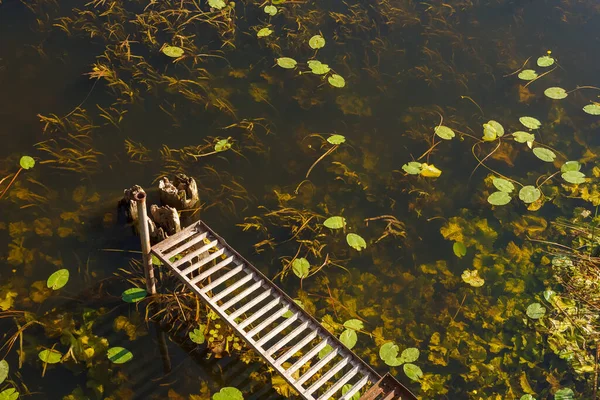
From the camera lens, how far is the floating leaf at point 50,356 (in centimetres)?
419

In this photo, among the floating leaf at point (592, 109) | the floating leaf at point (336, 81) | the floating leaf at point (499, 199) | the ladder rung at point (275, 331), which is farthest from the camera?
the floating leaf at point (592, 109)

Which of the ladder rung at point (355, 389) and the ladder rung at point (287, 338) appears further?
the ladder rung at point (287, 338)

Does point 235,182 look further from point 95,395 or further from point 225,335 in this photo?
point 95,395

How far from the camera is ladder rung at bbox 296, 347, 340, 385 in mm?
3953

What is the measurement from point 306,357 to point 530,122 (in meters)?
3.70

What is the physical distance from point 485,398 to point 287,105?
3.20 m

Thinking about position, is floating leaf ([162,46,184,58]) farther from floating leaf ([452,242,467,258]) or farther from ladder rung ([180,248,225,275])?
floating leaf ([452,242,467,258])

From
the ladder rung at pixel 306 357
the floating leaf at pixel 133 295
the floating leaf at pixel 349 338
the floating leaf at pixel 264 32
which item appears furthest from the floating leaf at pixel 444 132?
the floating leaf at pixel 133 295

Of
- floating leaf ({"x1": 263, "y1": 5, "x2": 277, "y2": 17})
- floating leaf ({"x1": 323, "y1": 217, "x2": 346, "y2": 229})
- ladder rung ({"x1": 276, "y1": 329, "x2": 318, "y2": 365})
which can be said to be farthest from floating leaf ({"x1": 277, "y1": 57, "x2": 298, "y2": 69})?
ladder rung ({"x1": 276, "y1": 329, "x2": 318, "y2": 365})

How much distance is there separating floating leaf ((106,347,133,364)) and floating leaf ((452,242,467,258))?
272 centimetres

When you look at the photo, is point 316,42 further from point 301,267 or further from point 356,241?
point 301,267

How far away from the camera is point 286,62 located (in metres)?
6.46

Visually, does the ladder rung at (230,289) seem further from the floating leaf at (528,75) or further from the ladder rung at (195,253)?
the floating leaf at (528,75)

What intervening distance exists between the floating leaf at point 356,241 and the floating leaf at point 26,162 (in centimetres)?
268
